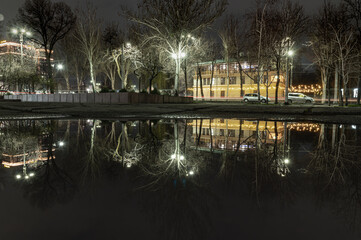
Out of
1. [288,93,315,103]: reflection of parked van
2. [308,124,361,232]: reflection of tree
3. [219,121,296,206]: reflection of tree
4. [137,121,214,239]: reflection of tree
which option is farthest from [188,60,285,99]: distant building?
[137,121,214,239]: reflection of tree

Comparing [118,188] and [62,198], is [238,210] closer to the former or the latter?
[118,188]

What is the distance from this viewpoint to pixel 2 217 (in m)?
2.30

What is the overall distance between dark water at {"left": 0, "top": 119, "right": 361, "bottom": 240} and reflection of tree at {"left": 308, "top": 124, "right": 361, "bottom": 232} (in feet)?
0.04

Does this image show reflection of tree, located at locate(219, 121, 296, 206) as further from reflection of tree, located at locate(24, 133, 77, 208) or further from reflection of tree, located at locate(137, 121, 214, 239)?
reflection of tree, located at locate(24, 133, 77, 208)

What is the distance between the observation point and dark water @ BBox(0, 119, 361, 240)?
84.4 inches

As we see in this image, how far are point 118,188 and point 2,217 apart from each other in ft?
3.70

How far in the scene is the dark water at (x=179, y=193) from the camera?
214cm

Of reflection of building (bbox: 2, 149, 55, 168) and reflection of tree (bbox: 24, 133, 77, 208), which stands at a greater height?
reflection of building (bbox: 2, 149, 55, 168)

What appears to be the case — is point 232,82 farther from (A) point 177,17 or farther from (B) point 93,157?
(B) point 93,157

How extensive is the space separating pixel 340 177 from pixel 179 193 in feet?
7.40

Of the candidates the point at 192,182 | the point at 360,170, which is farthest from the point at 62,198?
the point at 360,170

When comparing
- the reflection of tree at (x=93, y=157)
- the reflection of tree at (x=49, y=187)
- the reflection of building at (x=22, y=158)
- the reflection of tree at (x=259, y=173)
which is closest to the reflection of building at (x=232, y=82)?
the reflection of tree at (x=93, y=157)

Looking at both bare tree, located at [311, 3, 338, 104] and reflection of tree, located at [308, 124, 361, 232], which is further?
bare tree, located at [311, 3, 338, 104]

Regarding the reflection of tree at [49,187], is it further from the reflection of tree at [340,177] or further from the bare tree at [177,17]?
the bare tree at [177,17]
